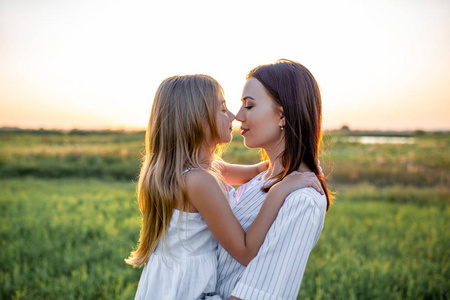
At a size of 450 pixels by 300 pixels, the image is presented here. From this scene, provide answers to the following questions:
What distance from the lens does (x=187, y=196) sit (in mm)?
1900

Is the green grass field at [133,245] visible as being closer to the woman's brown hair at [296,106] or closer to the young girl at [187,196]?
the woman's brown hair at [296,106]

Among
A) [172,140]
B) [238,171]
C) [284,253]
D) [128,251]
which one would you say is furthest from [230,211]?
[128,251]

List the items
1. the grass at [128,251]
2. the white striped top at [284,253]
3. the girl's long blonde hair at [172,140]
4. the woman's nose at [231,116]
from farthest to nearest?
the grass at [128,251] → the woman's nose at [231,116] → the girl's long blonde hair at [172,140] → the white striped top at [284,253]

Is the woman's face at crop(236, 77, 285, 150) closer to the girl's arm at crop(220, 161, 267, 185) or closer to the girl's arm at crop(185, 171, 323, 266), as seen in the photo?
the girl's arm at crop(185, 171, 323, 266)

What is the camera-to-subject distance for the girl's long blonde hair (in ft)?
6.41

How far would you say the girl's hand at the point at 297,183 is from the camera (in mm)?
1739

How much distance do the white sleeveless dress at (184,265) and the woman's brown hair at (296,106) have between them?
1.54ft

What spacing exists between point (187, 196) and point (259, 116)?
2.00 feet

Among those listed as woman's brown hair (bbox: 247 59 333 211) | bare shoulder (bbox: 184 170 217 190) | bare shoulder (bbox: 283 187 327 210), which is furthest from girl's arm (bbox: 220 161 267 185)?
bare shoulder (bbox: 283 187 327 210)

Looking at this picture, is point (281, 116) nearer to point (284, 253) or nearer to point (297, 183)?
point (297, 183)

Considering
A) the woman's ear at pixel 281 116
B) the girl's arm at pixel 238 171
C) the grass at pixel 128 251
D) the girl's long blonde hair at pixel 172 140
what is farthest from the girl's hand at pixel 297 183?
the grass at pixel 128 251

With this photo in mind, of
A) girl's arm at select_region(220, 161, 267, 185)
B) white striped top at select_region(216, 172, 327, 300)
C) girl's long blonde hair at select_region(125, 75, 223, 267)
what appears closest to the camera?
white striped top at select_region(216, 172, 327, 300)

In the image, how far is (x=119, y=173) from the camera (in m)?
18.2

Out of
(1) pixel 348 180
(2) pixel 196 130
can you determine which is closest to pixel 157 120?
(2) pixel 196 130
